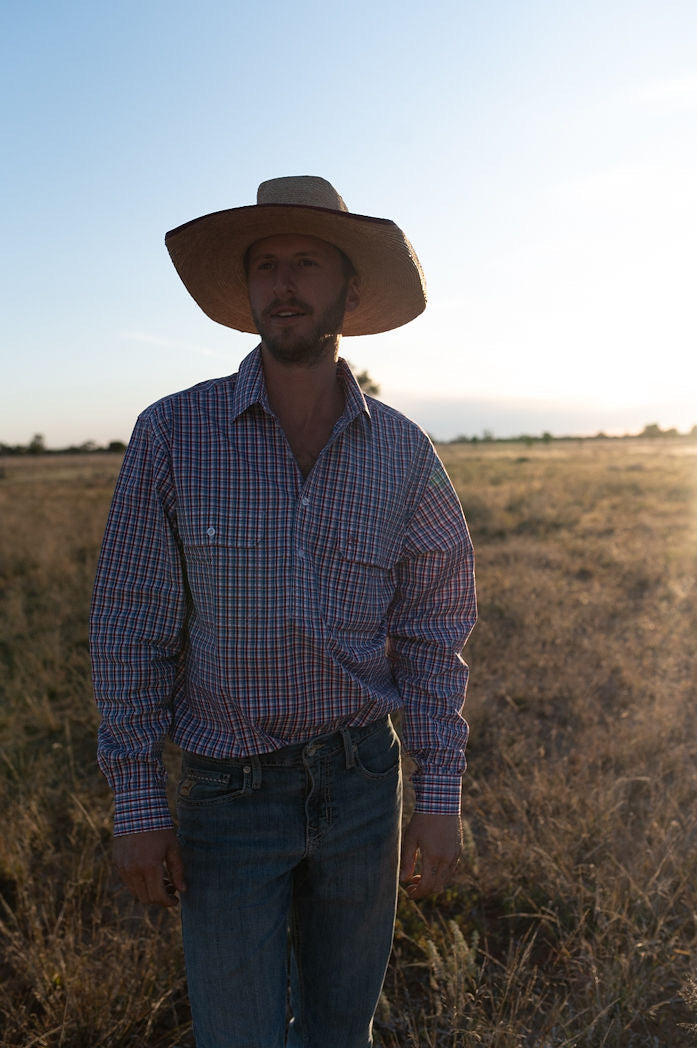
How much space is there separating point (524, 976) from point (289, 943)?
1.08m

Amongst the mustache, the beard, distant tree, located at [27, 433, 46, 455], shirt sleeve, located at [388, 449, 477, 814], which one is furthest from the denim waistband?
distant tree, located at [27, 433, 46, 455]

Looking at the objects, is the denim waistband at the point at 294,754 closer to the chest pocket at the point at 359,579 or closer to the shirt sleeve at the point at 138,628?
the shirt sleeve at the point at 138,628

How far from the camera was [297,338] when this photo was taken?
1861 mm

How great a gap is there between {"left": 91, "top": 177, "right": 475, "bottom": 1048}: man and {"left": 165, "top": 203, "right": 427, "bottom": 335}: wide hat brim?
11 mm

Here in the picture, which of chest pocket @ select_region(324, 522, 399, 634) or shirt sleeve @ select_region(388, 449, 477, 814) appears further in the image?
shirt sleeve @ select_region(388, 449, 477, 814)

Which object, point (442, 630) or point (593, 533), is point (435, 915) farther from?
point (593, 533)

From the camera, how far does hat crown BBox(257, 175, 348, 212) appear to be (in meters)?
1.90

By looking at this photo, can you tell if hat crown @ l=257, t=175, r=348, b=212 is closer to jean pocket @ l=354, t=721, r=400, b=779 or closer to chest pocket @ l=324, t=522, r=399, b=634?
chest pocket @ l=324, t=522, r=399, b=634

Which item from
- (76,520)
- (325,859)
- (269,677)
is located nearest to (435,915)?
(325,859)

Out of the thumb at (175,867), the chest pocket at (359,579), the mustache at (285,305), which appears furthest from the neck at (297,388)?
the thumb at (175,867)

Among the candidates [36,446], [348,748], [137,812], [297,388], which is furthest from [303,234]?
[36,446]

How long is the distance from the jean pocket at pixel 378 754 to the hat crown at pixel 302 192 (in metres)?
1.34

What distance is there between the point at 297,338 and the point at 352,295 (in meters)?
0.38

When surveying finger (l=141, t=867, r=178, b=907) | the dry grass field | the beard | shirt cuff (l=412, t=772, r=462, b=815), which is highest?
the beard
